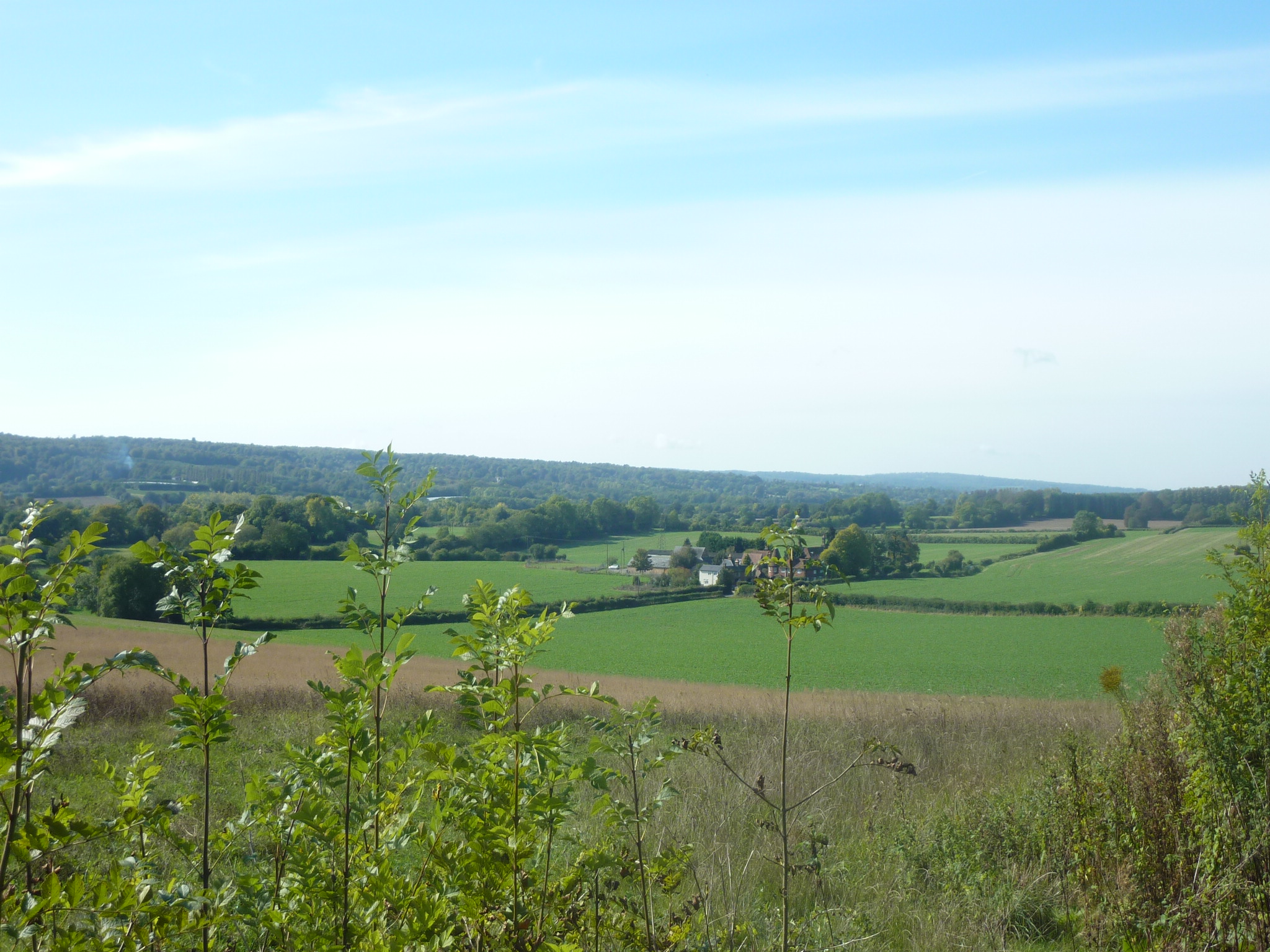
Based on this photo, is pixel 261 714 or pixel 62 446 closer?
pixel 261 714

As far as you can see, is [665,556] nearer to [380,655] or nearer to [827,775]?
[827,775]

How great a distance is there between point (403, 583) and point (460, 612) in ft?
35.3

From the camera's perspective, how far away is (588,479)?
420 feet

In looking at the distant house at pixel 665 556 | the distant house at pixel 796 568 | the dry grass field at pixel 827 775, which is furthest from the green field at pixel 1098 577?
the distant house at pixel 796 568

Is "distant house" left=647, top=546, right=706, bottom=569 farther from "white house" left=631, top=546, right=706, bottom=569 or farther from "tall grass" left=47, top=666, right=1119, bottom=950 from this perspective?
"tall grass" left=47, top=666, right=1119, bottom=950

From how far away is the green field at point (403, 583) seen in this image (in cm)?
3866

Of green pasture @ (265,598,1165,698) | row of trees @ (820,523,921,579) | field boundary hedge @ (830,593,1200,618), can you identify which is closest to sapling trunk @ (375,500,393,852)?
green pasture @ (265,598,1165,698)

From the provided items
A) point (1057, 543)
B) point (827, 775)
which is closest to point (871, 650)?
point (827, 775)

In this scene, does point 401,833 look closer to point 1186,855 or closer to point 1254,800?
point 1254,800

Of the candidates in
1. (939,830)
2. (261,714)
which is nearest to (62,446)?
(261,714)

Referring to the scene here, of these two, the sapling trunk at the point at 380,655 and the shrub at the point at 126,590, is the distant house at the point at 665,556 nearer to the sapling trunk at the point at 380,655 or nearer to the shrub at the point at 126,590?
the shrub at the point at 126,590

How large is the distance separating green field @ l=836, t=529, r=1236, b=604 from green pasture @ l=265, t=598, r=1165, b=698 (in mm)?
4122

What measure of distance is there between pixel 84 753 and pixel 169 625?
26618mm

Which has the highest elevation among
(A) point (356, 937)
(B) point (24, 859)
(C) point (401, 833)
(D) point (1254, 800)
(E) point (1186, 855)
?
(B) point (24, 859)
